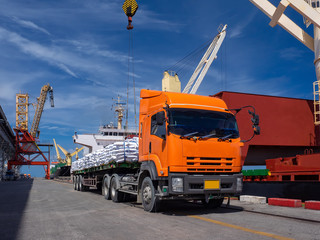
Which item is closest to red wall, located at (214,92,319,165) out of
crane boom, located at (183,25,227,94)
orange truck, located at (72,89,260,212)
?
orange truck, located at (72,89,260,212)

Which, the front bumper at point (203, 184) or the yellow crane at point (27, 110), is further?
the yellow crane at point (27, 110)

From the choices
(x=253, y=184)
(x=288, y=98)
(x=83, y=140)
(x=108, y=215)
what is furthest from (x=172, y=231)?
(x=83, y=140)

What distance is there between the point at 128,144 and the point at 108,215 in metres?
3.58

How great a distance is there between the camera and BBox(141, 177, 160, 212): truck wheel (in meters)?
8.12

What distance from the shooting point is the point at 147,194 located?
848 centimetres

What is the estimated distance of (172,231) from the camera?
582 cm

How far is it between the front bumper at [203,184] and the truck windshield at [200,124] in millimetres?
1060

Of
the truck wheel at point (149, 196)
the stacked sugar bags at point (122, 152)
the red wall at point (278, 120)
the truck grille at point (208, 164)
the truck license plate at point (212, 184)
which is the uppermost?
the red wall at point (278, 120)

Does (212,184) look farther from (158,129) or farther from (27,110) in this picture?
(27,110)

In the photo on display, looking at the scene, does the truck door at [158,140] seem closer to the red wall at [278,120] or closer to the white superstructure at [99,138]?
the red wall at [278,120]

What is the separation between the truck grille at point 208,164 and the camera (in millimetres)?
7504

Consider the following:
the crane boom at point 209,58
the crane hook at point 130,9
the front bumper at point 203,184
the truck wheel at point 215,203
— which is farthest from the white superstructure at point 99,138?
the front bumper at point 203,184

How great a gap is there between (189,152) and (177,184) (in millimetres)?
848

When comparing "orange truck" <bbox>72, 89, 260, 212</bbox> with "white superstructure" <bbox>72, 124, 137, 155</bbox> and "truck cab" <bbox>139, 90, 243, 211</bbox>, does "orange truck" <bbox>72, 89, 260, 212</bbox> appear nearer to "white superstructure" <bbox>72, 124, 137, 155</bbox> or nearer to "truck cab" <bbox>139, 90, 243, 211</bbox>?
"truck cab" <bbox>139, 90, 243, 211</bbox>
